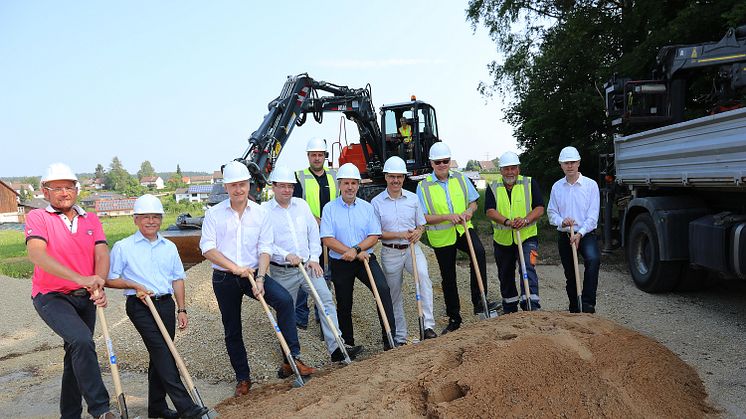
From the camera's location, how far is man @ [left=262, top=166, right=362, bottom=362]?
16.7ft

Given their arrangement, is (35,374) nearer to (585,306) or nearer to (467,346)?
(467,346)

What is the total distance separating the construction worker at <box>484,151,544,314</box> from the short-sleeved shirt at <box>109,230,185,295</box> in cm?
336

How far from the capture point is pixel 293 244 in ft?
16.7

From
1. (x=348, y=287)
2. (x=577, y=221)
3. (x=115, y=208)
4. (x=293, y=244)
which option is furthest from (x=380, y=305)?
(x=115, y=208)

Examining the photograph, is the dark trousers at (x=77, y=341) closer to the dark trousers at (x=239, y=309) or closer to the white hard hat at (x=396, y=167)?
the dark trousers at (x=239, y=309)

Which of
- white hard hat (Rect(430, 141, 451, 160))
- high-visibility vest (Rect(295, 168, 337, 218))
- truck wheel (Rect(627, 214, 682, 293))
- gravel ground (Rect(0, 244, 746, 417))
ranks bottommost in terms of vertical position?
gravel ground (Rect(0, 244, 746, 417))

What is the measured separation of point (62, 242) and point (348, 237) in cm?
240

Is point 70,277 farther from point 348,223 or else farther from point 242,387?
point 348,223

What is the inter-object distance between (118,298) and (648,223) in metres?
8.37

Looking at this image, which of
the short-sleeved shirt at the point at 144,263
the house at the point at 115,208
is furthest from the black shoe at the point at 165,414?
the house at the point at 115,208

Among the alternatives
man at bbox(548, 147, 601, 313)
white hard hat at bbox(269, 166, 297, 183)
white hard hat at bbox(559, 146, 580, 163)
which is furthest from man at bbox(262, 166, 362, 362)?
white hard hat at bbox(559, 146, 580, 163)

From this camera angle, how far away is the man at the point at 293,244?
5078 mm

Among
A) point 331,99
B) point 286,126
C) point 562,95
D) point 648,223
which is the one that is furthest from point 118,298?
point 562,95

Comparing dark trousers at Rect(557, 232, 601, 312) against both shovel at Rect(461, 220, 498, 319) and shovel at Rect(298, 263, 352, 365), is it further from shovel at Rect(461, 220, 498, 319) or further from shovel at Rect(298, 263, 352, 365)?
Result: shovel at Rect(298, 263, 352, 365)
